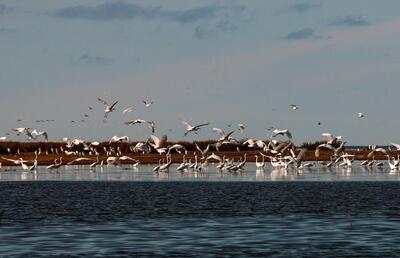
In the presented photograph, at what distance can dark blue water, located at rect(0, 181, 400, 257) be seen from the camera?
2661cm

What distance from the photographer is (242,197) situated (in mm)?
48000

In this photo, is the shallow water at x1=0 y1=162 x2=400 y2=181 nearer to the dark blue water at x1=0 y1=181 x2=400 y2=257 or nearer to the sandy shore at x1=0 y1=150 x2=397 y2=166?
the dark blue water at x1=0 y1=181 x2=400 y2=257

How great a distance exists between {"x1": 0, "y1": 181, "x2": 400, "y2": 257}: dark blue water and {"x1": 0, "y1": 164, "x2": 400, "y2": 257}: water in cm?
3

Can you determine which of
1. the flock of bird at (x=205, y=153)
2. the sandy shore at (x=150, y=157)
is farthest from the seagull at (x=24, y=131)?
the sandy shore at (x=150, y=157)

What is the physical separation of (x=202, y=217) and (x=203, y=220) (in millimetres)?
1407

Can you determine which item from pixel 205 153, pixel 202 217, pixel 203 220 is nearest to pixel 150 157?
pixel 205 153

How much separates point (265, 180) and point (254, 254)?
38.2m

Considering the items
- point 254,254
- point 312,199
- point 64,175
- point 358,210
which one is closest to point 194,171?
point 64,175

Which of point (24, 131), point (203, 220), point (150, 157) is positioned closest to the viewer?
point (203, 220)

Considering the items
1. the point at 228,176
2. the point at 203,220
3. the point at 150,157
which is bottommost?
the point at 203,220

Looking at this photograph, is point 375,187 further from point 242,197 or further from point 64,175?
point 64,175

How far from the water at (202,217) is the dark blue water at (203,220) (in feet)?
0.10

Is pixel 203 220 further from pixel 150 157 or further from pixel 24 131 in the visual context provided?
pixel 150 157

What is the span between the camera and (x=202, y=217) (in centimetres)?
3675
